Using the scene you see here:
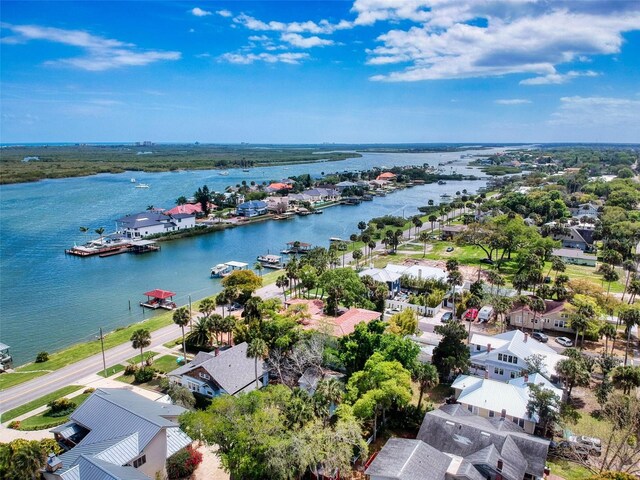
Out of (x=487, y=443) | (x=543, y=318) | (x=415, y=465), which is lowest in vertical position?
(x=543, y=318)

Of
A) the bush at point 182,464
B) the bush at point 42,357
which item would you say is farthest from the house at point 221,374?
the bush at point 42,357

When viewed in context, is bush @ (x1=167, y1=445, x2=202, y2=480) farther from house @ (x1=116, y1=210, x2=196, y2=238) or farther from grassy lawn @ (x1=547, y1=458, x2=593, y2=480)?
house @ (x1=116, y1=210, x2=196, y2=238)

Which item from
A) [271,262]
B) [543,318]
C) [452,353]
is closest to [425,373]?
[452,353]

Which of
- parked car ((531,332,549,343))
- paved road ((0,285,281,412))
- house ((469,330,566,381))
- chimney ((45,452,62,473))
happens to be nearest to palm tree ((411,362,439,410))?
house ((469,330,566,381))

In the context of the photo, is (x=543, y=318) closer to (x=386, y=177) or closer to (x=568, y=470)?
(x=568, y=470)

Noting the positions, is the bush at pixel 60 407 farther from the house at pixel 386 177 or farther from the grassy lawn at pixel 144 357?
the house at pixel 386 177

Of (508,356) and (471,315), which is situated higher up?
(508,356)

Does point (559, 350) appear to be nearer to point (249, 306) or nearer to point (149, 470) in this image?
point (249, 306)
